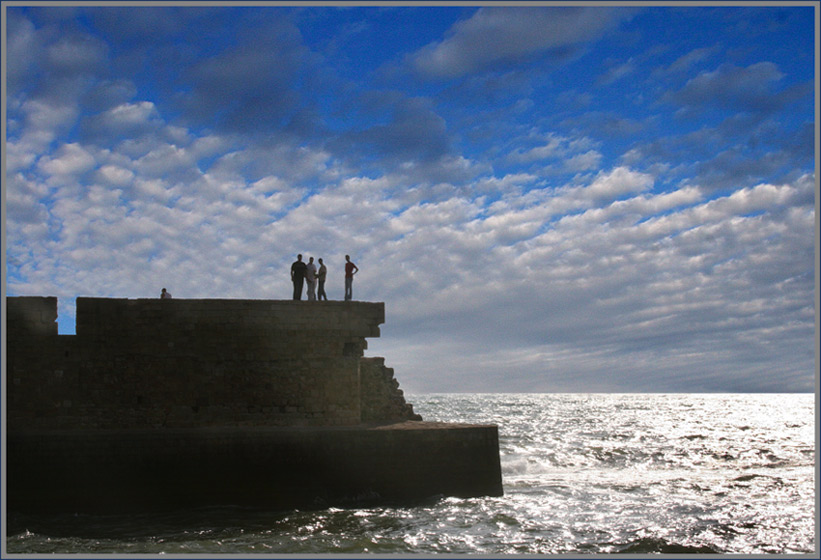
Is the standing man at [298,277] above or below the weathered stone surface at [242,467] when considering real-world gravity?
above

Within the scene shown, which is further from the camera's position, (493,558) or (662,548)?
(662,548)

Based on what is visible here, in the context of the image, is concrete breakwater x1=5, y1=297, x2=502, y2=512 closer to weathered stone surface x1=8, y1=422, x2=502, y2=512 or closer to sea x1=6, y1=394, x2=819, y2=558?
weathered stone surface x1=8, y1=422, x2=502, y2=512

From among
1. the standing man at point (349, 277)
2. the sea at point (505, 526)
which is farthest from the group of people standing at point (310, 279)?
the sea at point (505, 526)

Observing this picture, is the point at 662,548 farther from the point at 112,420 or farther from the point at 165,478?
the point at 112,420

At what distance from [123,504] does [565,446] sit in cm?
2186

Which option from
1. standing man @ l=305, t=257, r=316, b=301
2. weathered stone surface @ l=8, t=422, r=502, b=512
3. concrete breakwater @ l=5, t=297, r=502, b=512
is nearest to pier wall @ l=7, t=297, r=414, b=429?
concrete breakwater @ l=5, t=297, r=502, b=512

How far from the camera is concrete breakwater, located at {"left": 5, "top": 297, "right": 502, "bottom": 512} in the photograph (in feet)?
41.0

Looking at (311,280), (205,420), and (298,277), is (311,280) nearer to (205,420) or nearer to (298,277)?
(298,277)

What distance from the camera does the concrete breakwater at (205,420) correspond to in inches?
492

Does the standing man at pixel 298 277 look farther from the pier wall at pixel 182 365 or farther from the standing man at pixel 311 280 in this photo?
the pier wall at pixel 182 365

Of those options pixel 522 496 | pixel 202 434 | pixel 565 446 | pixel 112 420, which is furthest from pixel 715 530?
pixel 565 446

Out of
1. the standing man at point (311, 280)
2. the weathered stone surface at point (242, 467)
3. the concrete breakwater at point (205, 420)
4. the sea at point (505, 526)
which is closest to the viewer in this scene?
the sea at point (505, 526)

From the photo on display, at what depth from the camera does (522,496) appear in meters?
15.3

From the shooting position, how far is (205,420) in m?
13.3
